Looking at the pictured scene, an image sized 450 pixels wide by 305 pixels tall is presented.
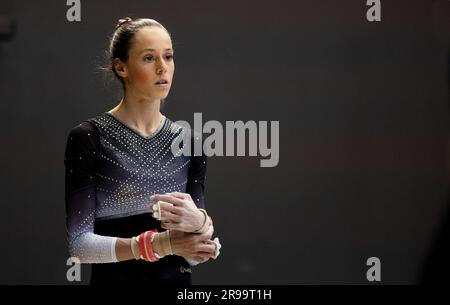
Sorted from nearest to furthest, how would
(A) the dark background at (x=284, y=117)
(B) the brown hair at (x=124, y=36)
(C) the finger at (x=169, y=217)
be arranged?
1. (C) the finger at (x=169, y=217)
2. (B) the brown hair at (x=124, y=36)
3. (A) the dark background at (x=284, y=117)

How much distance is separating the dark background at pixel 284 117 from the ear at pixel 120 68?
0.87ft

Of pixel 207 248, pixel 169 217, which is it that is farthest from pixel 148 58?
pixel 207 248

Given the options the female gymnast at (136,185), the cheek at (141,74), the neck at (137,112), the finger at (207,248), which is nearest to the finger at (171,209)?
the female gymnast at (136,185)

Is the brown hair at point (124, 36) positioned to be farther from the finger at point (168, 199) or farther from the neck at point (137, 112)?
the finger at point (168, 199)

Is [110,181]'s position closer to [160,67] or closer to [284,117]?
[160,67]

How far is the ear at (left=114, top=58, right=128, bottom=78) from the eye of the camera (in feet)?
7.12

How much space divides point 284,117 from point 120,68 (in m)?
0.69

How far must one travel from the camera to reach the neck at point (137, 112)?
2.16 m

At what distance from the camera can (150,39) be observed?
2154 millimetres

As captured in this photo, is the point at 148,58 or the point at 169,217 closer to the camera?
the point at 169,217
